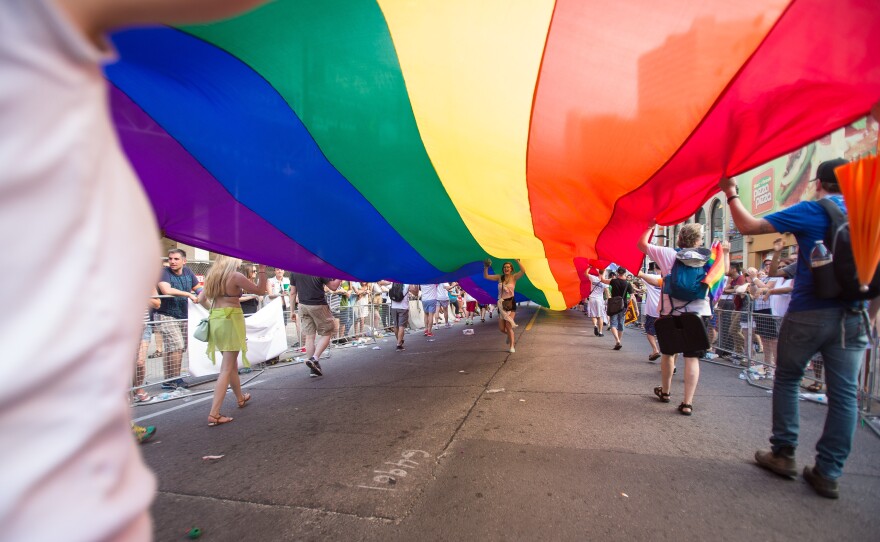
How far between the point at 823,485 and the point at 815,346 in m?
0.89

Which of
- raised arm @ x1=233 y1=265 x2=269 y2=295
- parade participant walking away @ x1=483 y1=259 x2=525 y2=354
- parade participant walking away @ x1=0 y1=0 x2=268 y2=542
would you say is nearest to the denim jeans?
parade participant walking away @ x1=0 y1=0 x2=268 y2=542

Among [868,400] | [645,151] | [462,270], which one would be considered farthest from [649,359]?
[645,151]

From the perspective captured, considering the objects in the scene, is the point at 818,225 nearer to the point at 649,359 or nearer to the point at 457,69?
the point at 457,69

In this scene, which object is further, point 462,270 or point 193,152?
point 462,270

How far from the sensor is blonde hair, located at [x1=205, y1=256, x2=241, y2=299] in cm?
436

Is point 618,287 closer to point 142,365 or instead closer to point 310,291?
point 310,291

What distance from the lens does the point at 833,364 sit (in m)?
2.72

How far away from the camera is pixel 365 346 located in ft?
32.4

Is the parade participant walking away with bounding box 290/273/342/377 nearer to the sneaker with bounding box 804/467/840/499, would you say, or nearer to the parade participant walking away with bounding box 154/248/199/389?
the parade participant walking away with bounding box 154/248/199/389

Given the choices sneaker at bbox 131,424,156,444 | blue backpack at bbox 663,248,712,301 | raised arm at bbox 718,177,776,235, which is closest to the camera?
raised arm at bbox 718,177,776,235

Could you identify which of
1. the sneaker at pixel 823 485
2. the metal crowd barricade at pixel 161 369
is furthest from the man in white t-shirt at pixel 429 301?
the sneaker at pixel 823 485

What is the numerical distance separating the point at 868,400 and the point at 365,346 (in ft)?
27.4

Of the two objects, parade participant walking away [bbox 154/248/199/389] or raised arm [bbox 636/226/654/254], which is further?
parade participant walking away [bbox 154/248/199/389]

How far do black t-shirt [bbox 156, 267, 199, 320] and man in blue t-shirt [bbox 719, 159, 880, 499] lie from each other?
6.52m
